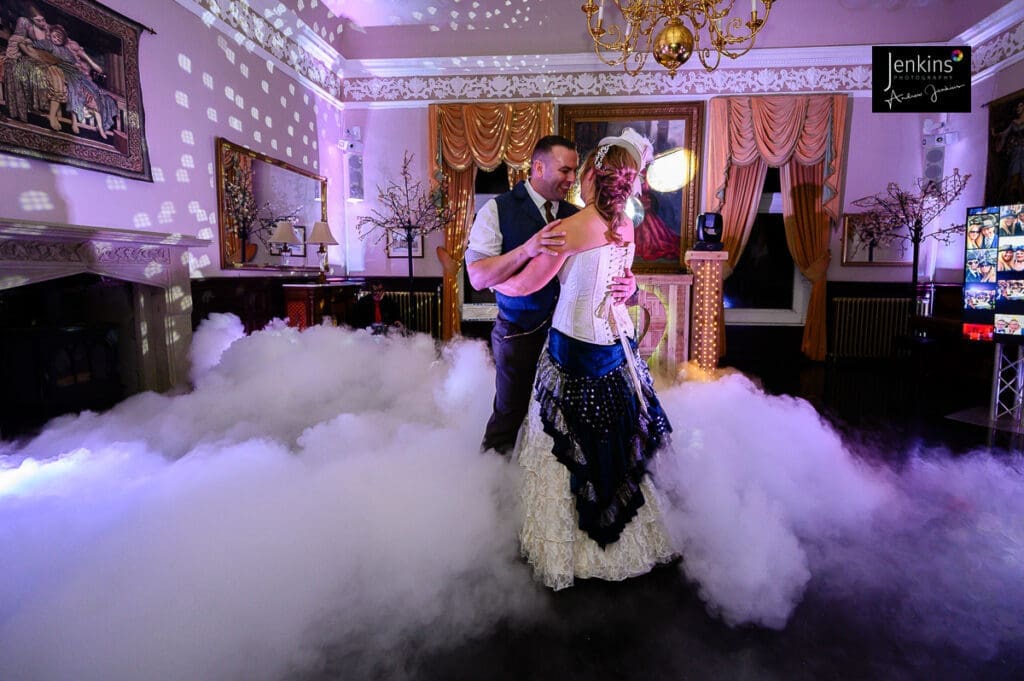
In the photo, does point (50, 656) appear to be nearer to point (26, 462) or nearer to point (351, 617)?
point (351, 617)

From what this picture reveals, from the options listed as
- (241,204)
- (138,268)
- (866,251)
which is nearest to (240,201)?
(241,204)

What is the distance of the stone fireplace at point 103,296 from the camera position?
3352mm

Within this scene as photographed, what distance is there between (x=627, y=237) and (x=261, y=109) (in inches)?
213

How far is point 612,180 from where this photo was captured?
5.50ft

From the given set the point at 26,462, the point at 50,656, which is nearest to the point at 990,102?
the point at 50,656

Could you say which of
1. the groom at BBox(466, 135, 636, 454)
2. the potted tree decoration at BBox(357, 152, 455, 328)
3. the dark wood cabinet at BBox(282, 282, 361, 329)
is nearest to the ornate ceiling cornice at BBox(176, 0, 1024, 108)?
the potted tree decoration at BBox(357, 152, 455, 328)

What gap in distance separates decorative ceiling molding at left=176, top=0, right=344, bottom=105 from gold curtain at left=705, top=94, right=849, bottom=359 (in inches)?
198

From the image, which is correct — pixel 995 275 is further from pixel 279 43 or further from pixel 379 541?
pixel 279 43

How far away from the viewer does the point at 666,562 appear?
2.00 m

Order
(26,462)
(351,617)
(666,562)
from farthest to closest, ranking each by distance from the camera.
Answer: (26,462), (666,562), (351,617)

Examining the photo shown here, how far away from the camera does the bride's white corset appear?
68.6 inches

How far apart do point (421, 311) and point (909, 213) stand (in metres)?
6.36

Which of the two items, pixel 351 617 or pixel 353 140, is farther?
pixel 353 140

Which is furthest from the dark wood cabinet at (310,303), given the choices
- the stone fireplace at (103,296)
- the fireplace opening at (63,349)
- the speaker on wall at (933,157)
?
the speaker on wall at (933,157)
